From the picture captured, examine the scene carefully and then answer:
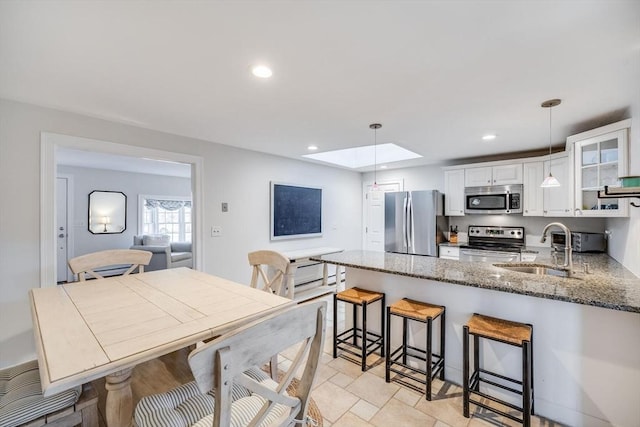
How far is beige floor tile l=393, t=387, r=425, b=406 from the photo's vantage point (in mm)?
1954

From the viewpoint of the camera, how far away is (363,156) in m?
5.28

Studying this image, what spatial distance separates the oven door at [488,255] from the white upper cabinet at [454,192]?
2.26ft

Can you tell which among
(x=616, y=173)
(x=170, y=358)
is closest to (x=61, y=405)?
(x=170, y=358)

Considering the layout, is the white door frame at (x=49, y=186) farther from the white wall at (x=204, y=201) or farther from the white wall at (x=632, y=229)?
the white wall at (x=632, y=229)

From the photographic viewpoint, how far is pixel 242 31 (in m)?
1.43

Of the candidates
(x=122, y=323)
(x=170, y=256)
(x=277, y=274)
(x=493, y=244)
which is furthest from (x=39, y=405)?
(x=493, y=244)

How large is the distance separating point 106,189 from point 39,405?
6588 millimetres

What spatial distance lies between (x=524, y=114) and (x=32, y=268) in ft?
14.9

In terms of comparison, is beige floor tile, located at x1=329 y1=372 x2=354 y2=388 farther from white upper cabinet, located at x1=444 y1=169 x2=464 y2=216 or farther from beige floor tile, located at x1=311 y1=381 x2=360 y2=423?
white upper cabinet, located at x1=444 y1=169 x2=464 y2=216

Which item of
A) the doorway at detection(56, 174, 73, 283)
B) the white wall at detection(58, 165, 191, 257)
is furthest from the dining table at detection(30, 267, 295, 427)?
the white wall at detection(58, 165, 191, 257)

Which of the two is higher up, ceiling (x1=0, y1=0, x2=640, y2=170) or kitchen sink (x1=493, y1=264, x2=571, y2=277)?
ceiling (x1=0, y1=0, x2=640, y2=170)

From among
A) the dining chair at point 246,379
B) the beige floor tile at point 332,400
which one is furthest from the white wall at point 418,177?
the dining chair at point 246,379

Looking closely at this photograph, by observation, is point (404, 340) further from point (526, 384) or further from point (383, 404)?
point (526, 384)

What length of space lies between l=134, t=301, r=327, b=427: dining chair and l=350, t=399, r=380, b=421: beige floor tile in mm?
912
